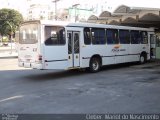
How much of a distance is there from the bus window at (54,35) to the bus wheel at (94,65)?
248cm

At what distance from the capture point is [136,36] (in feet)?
69.6

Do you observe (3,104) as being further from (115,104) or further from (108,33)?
(108,33)

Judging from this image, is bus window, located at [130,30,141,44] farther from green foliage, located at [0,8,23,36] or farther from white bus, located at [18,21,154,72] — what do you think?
green foliage, located at [0,8,23,36]

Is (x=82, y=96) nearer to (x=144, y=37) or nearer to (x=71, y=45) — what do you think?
(x=71, y=45)

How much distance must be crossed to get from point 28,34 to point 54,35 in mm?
1331

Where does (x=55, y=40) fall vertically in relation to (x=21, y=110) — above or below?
above

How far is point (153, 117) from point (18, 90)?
5846 millimetres

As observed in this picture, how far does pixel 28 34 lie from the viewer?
50.0 feet

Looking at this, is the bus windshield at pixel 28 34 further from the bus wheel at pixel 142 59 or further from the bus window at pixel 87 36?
the bus wheel at pixel 142 59

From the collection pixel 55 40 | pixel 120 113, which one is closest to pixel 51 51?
pixel 55 40

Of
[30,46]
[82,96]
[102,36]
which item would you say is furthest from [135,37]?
[82,96]

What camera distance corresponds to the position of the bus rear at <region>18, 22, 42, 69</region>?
47.5 feet

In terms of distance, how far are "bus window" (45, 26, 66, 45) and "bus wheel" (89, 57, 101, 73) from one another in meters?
2.48

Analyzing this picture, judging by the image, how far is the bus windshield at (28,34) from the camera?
14.7m
